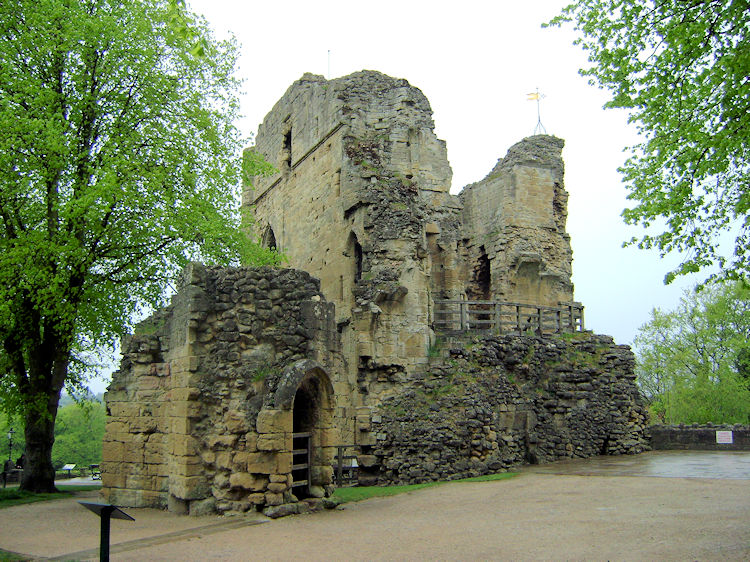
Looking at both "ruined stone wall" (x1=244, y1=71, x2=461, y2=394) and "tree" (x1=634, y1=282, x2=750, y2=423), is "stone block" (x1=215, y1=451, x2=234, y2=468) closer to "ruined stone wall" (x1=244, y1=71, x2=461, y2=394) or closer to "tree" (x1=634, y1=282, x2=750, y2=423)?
"ruined stone wall" (x1=244, y1=71, x2=461, y2=394)

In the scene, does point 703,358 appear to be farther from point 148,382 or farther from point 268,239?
point 148,382

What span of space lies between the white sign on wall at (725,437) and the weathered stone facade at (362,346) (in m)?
2.16

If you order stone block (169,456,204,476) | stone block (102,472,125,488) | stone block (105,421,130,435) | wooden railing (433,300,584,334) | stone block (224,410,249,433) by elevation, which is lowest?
stone block (102,472,125,488)

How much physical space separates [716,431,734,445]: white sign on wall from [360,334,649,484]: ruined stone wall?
7.00 ft

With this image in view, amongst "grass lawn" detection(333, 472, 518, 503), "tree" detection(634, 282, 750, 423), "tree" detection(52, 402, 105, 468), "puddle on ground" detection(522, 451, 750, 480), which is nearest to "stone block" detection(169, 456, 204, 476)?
"grass lawn" detection(333, 472, 518, 503)

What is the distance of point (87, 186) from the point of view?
1421 cm

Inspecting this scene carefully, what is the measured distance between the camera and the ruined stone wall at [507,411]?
52.2ft

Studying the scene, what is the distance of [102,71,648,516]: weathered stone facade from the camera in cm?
1104

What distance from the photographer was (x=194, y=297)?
11.2 metres

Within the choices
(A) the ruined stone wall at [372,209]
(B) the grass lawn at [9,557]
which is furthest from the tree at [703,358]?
(B) the grass lawn at [9,557]

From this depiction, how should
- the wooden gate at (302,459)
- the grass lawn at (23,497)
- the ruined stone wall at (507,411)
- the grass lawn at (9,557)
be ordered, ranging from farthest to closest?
the ruined stone wall at (507,411)
the grass lawn at (23,497)
the wooden gate at (302,459)
the grass lawn at (9,557)

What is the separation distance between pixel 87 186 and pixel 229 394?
20.1 feet

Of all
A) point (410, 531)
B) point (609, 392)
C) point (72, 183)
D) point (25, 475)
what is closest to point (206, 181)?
point (72, 183)

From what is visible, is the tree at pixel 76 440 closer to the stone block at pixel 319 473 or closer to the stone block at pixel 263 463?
the stone block at pixel 319 473
